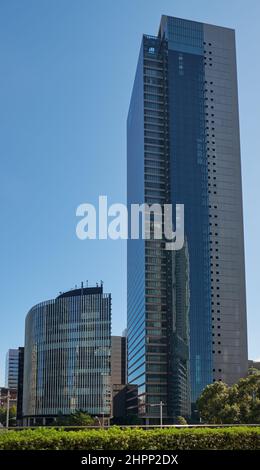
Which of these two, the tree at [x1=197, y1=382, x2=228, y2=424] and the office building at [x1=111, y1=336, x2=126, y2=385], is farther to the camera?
the office building at [x1=111, y1=336, x2=126, y2=385]

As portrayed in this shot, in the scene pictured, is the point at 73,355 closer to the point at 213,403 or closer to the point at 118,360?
the point at 213,403

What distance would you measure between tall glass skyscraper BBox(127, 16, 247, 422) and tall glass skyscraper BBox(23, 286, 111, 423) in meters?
11.9

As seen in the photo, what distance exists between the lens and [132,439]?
13.4m

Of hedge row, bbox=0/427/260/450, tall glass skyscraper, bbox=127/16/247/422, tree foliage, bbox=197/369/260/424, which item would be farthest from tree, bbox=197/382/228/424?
tall glass skyscraper, bbox=127/16/247/422

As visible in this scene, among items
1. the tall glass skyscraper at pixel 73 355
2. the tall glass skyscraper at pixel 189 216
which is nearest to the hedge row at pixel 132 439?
the tall glass skyscraper at pixel 73 355

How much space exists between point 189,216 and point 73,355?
34.9 meters


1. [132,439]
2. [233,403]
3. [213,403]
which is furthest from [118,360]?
[132,439]

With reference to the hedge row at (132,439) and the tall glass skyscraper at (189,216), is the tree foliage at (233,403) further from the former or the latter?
the tall glass skyscraper at (189,216)

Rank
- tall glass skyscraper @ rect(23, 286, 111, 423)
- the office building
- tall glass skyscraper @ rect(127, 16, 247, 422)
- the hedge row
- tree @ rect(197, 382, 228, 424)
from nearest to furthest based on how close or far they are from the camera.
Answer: the hedge row → tree @ rect(197, 382, 228, 424) → tall glass skyscraper @ rect(23, 286, 111, 423) → tall glass skyscraper @ rect(127, 16, 247, 422) → the office building

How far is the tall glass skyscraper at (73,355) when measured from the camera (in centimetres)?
9988

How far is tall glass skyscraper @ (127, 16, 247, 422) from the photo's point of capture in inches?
4222

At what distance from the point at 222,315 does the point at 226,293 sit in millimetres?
4587

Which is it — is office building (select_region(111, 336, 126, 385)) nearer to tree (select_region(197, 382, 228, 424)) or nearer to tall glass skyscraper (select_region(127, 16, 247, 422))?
tall glass skyscraper (select_region(127, 16, 247, 422))
